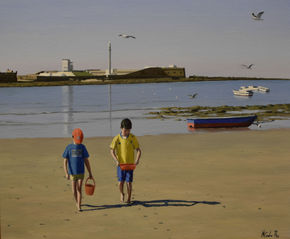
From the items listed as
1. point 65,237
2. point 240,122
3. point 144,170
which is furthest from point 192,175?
point 240,122

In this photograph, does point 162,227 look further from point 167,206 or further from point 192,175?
point 192,175

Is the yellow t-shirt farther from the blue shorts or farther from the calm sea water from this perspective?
the calm sea water

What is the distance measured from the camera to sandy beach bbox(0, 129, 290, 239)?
9070mm

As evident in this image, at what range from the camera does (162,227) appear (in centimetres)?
920

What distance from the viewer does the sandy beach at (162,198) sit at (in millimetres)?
9070

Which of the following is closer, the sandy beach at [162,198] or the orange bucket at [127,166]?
the sandy beach at [162,198]

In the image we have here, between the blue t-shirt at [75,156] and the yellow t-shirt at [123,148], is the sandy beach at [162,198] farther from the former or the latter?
the yellow t-shirt at [123,148]

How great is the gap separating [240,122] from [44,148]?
18.3 metres

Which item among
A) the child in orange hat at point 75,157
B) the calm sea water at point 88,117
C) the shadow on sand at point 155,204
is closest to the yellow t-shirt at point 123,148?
the child in orange hat at point 75,157
